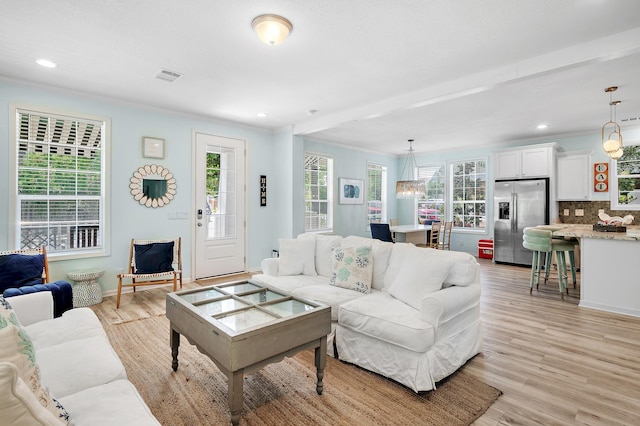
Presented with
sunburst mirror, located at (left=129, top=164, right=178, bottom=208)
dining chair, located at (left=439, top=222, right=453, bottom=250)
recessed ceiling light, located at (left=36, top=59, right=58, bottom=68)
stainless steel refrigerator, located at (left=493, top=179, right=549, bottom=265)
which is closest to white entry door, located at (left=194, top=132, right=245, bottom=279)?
sunburst mirror, located at (left=129, top=164, right=178, bottom=208)

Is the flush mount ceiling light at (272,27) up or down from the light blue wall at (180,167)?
up

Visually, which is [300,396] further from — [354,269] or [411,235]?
[411,235]

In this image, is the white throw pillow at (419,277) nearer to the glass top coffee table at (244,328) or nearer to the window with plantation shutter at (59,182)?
the glass top coffee table at (244,328)

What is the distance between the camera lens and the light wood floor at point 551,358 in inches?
78.9

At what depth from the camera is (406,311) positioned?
2.43 m

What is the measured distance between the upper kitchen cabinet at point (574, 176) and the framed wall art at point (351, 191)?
392 cm

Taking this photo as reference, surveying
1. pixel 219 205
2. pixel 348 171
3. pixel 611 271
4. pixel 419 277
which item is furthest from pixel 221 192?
pixel 611 271

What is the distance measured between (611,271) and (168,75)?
5443mm

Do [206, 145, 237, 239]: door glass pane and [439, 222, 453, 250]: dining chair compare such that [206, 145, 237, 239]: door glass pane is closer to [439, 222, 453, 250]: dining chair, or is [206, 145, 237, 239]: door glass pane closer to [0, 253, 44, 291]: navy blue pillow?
[0, 253, 44, 291]: navy blue pillow

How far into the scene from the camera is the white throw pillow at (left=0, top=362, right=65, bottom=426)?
74 cm

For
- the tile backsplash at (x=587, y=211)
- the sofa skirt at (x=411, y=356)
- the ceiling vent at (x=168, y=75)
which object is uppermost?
the ceiling vent at (x=168, y=75)

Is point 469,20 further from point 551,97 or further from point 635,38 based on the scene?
point 551,97

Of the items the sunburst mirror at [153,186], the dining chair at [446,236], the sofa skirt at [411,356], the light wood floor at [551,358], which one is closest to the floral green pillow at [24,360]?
the sofa skirt at [411,356]

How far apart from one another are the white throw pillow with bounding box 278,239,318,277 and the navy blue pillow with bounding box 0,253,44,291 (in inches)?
94.5
